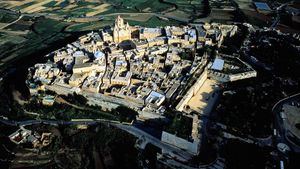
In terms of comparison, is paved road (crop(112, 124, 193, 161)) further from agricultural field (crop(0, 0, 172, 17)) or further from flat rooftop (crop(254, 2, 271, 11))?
flat rooftop (crop(254, 2, 271, 11))

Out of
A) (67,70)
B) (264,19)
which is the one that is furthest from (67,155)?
(264,19)

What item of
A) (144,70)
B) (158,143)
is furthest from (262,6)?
(158,143)

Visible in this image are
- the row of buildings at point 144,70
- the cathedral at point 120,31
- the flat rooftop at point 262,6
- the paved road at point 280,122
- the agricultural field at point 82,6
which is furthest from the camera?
the agricultural field at point 82,6

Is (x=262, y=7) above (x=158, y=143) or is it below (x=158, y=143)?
above

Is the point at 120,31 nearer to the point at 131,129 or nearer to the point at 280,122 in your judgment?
the point at 131,129

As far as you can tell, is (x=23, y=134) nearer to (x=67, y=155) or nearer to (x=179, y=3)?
(x=67, y=155)

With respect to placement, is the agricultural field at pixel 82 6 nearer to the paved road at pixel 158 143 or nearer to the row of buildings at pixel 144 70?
the row of buildings at pixel 144 70

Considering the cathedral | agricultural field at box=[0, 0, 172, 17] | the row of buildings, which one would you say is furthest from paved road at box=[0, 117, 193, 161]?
agricultural field at box=[0, 0, 172, 17]

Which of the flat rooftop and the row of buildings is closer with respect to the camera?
the row of buildings

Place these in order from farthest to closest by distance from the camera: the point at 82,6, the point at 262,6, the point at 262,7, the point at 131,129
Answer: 1. the point at 82,6
2. the point at 262,6
3. the point at 262,7
4. the point at 131,129

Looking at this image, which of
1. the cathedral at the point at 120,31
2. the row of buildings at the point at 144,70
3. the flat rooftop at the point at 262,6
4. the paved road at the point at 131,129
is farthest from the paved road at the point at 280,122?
the flat rooftop at the point at 262,6

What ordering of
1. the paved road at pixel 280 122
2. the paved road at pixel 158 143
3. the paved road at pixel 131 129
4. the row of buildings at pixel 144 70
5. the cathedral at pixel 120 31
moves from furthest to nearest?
the cathedral at pixel 120 31
the row of buildings at pixel 144 70
the paved road at pixel 280 122
the paved road at pixel 131 129
the paved road at pixel 158 143
